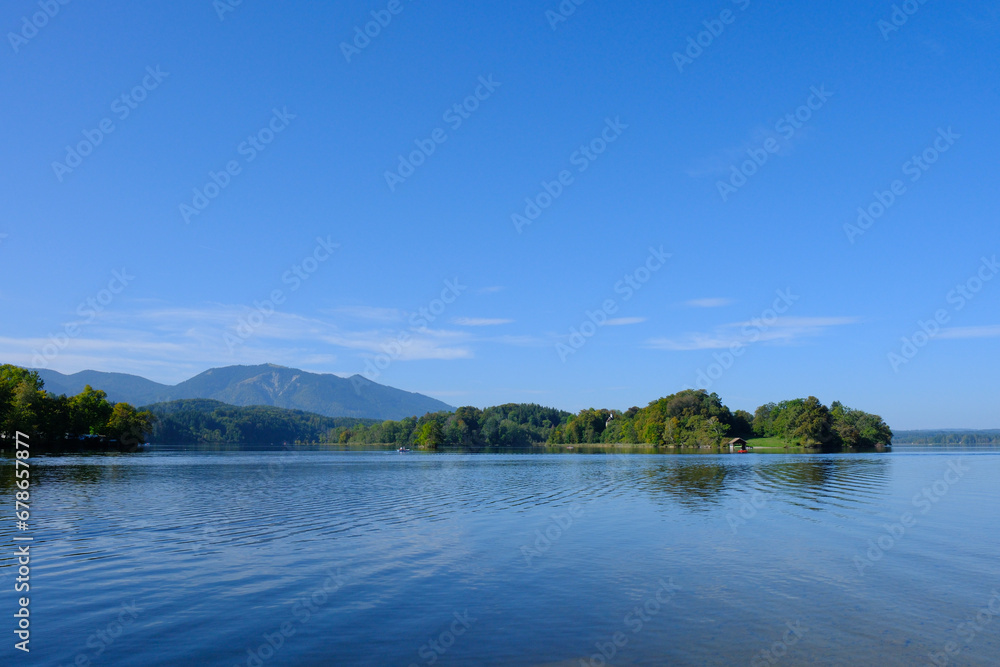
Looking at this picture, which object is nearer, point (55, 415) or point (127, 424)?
point (55, 415)

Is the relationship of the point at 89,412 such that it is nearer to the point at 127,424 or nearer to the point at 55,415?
the point at 127,424

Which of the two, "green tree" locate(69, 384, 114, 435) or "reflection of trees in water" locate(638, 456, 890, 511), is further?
"green tree" locate(69, 384, 114, 435)

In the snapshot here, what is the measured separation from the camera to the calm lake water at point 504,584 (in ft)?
37.0

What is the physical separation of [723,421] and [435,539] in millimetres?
171845

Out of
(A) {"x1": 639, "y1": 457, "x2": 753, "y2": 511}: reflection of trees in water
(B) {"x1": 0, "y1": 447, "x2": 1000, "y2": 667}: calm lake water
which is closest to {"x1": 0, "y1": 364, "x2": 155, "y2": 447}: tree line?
(B) {"x1": 0, "y1": 447, "x2": 1000, "y2": 667}: calm lake water

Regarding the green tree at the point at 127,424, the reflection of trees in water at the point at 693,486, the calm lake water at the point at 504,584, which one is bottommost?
the calm lake water at the point at 504,584

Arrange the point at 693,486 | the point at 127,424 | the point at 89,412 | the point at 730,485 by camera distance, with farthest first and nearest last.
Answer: the point at 127,424 < the point at 89,412 < the point at 730,485 < the point at 693,486

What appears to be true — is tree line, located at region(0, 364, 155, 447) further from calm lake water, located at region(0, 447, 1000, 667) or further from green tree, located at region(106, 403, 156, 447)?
calm lake water, located at region(0, 447, 1000, 667)

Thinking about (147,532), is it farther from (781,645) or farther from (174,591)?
(781,645)

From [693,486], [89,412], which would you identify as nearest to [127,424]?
[89,412]

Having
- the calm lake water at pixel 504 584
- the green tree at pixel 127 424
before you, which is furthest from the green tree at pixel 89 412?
the calm lake water at pixel 504 584

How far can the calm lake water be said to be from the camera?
444 inches

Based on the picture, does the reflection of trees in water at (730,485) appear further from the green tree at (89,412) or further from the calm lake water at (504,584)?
the green tree at (89,412)

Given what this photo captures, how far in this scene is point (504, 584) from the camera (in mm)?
16047
